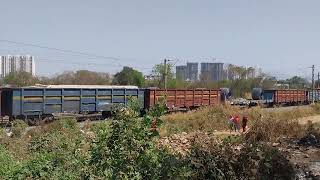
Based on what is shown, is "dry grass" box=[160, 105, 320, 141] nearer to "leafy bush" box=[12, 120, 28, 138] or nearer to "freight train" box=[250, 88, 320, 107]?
"leafy bush" box=[12, 120, 28, 138]

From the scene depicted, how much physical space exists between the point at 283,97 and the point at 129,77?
3883 centimetres

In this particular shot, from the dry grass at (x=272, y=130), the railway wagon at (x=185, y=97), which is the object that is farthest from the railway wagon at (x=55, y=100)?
the dry grass at (x=272, y=130)

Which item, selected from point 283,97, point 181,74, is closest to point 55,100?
point 283,97

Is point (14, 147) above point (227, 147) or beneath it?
beneath

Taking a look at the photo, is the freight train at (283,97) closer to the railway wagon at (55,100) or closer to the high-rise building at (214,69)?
the railway wagon at (55,100)

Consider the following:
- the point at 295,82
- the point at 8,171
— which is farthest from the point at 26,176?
the point at 295,82

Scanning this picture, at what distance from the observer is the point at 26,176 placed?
8680 millimetres

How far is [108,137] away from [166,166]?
111 cm

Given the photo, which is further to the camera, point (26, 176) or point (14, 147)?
point (14, 147)

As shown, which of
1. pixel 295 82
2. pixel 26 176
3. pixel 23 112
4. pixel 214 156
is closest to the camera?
pixel 214 156

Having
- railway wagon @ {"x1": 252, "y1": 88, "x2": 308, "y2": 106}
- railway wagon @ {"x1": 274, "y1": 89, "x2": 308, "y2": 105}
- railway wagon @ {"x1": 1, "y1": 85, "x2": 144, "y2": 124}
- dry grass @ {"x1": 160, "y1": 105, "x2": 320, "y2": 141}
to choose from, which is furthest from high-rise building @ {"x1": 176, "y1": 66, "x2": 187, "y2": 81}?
railway wagon @ {"x1": 1, "y1": 85, "x2": 144, "y2": 124}

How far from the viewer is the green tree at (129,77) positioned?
8281 centimetres

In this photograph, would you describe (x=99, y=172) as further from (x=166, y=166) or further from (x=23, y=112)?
A: (x=23, y=112)

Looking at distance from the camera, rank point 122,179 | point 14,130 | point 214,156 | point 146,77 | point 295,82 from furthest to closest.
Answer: point 295,82 → point 146,77 → point 14,130 → point 214,156 → point 122,179
